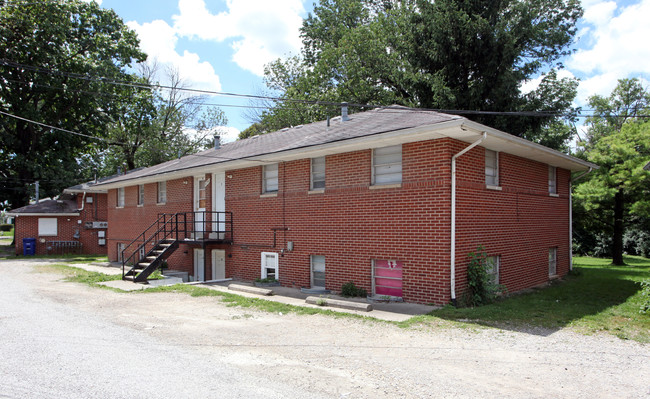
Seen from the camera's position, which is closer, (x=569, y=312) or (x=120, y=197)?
(x=569, y=312)

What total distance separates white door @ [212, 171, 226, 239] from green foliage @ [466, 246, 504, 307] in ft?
30.1

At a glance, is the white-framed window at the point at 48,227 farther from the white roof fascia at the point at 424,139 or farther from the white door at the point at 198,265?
the white roof fascia at the point at 424,139

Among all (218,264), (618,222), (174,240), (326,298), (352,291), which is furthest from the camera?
(618,222)

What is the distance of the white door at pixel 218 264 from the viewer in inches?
675

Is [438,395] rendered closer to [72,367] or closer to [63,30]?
[72,367]

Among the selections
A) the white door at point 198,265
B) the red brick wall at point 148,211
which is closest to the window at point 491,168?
the red brick wall at point 148,211

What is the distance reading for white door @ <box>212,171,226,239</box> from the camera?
1686cm

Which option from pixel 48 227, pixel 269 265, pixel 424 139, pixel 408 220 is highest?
pixel 424 139

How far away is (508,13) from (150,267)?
2137cm

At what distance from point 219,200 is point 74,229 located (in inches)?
822

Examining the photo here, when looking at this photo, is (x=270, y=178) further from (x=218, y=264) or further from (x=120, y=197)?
(x=120, y=197)

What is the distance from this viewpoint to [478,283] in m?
11.0

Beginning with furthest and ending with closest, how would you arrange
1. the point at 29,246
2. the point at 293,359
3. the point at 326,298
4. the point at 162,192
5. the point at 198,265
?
the point at 29,246 → the point at 162,192 → the point at 198,265 → the point at 326,298 → the point at 293,359

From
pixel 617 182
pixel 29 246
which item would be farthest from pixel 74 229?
pixel 617 182
